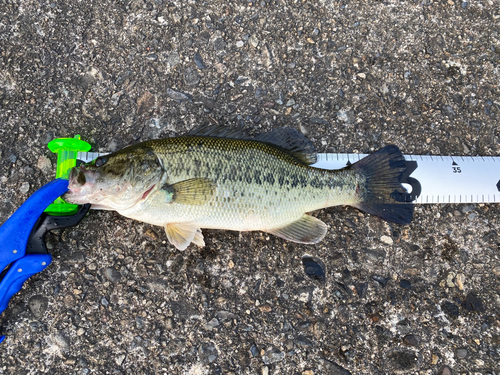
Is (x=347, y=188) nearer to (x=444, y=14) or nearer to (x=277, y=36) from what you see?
(x=277, y=36)

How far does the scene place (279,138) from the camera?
2.82 metres

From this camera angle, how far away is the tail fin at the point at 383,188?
2770mm

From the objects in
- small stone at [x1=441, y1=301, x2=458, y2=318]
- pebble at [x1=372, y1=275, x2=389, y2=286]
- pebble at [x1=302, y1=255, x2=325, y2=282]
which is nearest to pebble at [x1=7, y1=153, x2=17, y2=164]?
pebble at [x1=302, y1=255, x2=325, y2=282]

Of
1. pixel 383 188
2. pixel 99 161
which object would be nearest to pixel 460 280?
pixel 383 188

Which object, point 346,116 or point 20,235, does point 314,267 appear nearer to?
point 346,116

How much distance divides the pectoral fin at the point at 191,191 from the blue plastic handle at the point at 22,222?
0.80m

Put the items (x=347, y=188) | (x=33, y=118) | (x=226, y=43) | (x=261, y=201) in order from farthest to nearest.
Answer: (x=226, y=43), (x=33, y=118), (x=347, y=188), (x=261, y=201)

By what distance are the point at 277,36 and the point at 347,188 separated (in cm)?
172

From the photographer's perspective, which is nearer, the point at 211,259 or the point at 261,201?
the point at 261,201

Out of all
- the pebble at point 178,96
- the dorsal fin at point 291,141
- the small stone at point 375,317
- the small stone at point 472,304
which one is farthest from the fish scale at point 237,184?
the small stone at point 472,304

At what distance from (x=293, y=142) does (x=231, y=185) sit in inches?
28.6

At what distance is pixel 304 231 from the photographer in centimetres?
272

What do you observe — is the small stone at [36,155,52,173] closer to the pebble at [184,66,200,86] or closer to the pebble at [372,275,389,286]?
the pebble at [184,66,200,86]

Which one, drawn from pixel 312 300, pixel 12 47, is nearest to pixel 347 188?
pixel 312 300
